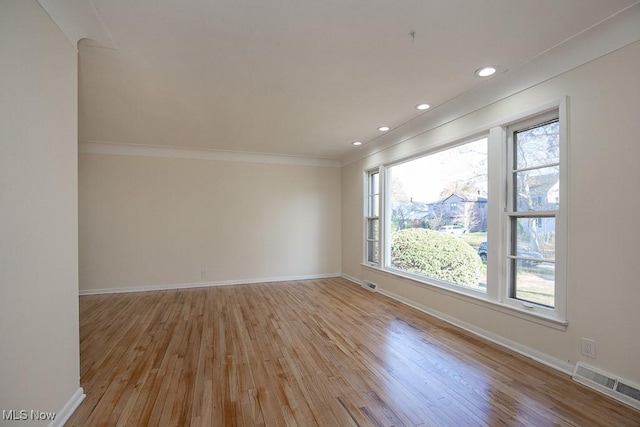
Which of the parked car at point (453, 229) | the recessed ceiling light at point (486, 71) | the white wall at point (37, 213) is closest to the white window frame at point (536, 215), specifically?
the recessed ceiling light at point (486, 71)

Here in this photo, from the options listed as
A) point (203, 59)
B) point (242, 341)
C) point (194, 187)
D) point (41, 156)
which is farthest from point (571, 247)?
point (194, 187)

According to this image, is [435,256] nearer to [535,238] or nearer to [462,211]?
[462,211]

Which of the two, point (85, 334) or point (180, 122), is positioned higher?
point (180, 122)

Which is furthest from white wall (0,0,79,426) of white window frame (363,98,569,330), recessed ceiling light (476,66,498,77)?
white window frame (363,98,569,330)

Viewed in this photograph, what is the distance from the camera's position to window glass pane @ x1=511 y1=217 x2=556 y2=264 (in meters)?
2.61

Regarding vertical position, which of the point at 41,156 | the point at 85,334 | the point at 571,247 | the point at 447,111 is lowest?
the point at 85,334

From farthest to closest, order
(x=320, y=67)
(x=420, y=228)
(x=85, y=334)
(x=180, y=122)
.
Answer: (x=420, y=228) < (x=180, y=122) < (x=85, y=334) < (x=320, y=67)

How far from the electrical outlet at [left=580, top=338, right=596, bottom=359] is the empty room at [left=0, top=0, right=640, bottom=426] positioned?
15 mm

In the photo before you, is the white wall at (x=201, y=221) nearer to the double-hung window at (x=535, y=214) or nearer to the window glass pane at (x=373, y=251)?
the window glass pane at (x=373, y=251)

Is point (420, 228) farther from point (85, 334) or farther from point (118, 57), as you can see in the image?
point (85, 334)

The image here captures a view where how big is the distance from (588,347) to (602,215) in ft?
3.35

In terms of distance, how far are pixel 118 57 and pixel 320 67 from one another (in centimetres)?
172

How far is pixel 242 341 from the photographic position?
3092 millimetres

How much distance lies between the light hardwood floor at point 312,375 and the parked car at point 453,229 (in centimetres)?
117
